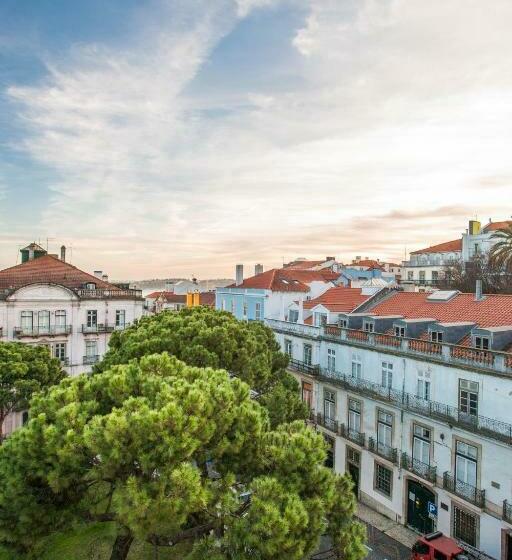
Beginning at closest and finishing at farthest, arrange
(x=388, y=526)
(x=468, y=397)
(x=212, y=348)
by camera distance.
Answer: (x=468, y=397) < (x=212, y=348) < (x=388, y=526)

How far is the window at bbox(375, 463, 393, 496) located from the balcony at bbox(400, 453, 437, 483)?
5.67 ft

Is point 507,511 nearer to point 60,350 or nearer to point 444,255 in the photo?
point 60,350

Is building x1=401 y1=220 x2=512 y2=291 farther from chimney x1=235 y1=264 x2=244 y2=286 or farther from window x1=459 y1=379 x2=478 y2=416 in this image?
window x1=459 y1=379 x2=478 y2=416

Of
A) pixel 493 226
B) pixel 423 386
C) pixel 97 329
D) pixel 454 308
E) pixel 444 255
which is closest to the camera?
pixel 423 386

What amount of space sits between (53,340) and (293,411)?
21164mm

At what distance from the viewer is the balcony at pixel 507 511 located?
1750 cm

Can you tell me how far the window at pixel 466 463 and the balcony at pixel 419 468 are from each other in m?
1.05

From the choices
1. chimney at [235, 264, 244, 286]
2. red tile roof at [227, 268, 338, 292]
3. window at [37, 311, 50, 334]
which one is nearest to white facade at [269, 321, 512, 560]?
red tile roof at [227, 268, 338, 292]

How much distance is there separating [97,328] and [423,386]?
24835 mm

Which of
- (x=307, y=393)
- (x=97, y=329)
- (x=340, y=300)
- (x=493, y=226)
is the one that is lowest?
(x=307, y=393)

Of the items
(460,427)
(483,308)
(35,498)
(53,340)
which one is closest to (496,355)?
(460,427)

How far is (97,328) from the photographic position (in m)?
36.0

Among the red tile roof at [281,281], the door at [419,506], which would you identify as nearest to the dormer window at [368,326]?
the door at [419,506]

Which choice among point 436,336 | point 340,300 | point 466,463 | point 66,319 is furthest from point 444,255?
point 66,319
